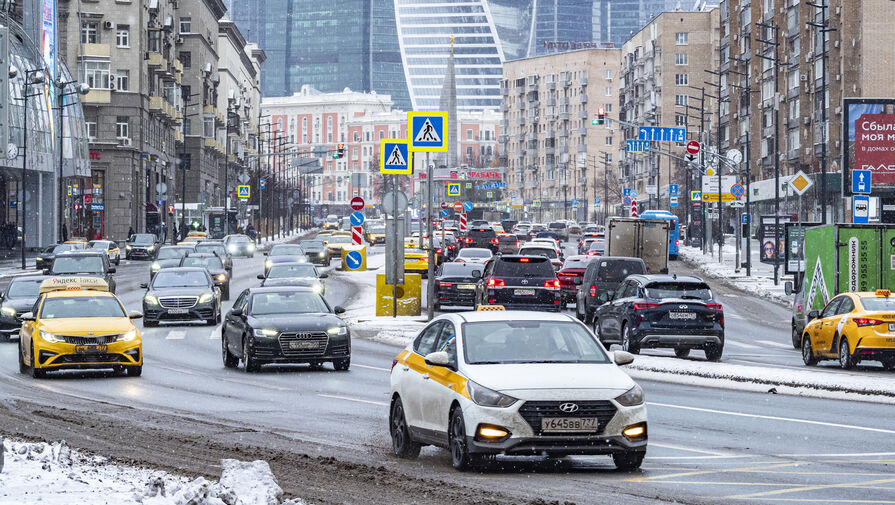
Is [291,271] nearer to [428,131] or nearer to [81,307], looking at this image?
[428,131]

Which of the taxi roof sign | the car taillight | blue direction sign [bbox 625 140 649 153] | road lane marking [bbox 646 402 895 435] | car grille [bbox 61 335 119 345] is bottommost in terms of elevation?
road lane marking [bbox 646 402 895 435]

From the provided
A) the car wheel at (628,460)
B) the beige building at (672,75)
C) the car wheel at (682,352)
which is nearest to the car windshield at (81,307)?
the car wheel at (682,352)

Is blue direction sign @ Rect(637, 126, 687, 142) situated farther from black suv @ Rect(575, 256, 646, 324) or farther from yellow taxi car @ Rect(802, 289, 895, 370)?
yellow taxi car @ Rect(802, 289, 895, 370)

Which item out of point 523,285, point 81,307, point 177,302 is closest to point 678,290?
point 523,285

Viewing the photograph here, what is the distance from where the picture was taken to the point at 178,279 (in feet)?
120

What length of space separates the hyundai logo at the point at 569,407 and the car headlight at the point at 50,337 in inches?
532

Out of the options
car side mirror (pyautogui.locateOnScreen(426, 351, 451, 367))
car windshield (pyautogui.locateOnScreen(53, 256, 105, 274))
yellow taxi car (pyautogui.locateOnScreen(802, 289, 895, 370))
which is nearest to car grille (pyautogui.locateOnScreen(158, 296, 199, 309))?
car windshield (pyautogui.locateOnScreen(53, 256, 105, 274))

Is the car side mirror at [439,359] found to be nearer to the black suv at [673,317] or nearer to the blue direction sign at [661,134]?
the black suv at [673,317]

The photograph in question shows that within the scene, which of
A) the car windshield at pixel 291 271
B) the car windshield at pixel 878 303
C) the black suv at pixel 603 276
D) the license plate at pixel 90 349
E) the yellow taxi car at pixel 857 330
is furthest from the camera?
the car windshield at pixel 291 271

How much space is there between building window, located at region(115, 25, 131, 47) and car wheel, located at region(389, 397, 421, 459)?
97.9m

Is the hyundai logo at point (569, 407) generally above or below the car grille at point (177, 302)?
above

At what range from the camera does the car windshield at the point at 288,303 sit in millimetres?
24344

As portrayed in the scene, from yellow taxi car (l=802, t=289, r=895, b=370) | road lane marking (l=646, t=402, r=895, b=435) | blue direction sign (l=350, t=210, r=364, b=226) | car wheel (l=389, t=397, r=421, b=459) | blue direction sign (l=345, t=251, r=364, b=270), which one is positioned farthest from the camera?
blue direction sign (l=350, t=210, r=364, b=226)

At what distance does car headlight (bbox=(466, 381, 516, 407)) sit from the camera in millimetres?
11320
